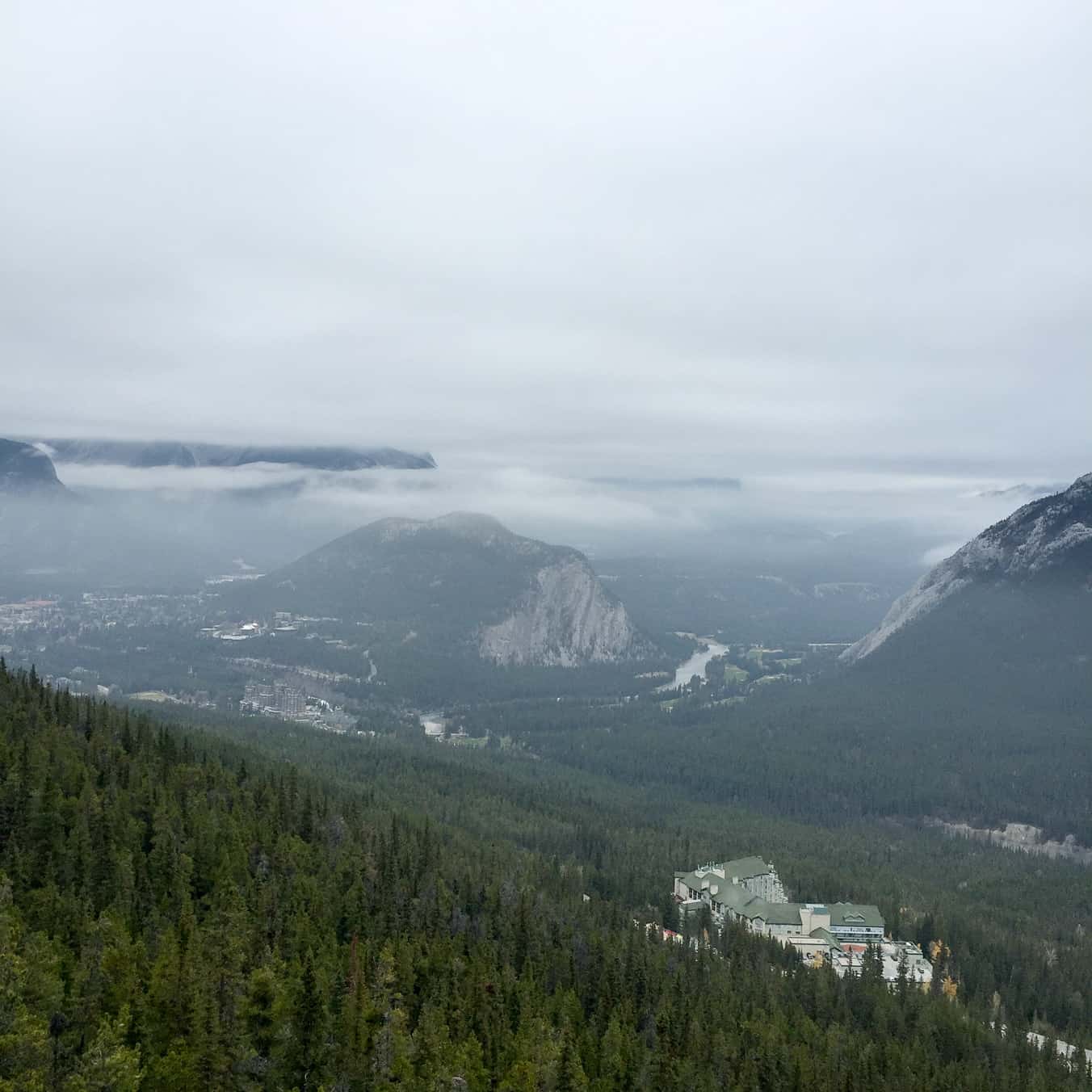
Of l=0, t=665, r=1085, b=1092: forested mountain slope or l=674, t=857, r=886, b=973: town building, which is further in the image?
l=674, t=857, r=886, b=973: town building

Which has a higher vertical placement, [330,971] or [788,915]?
[330,971]

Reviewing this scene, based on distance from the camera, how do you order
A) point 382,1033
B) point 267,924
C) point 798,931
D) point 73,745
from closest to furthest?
point 382,1033, point 267,924, point 73,745, point 798,931

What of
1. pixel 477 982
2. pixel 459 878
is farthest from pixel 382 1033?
pixel 459 878

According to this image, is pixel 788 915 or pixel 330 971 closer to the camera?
pixel 330 971

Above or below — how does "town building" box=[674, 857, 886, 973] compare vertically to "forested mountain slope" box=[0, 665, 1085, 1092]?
below

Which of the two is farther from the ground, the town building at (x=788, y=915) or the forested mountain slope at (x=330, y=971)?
the forested mountain slope at (x=330, y=971)

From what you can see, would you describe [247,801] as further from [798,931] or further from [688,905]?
[798,931]

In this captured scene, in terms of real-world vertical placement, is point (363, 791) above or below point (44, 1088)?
below

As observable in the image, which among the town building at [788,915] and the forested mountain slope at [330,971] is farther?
the town building at [788,915]
